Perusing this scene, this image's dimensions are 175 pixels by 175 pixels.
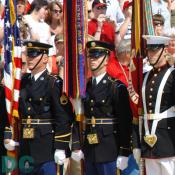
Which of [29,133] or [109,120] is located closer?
[109,120]

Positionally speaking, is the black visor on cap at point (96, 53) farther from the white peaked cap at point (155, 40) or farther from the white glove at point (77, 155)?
the white glove at point (77, 155)

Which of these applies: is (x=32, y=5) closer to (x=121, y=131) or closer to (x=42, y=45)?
(x=42, y=45)

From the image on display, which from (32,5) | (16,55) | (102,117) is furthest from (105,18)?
(102,117)

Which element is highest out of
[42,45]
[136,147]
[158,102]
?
[42,45]

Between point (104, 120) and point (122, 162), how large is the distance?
1.71 ft

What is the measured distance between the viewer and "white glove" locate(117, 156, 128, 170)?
6.72 meters

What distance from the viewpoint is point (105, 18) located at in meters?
9.93

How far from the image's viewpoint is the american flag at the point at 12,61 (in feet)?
24.3

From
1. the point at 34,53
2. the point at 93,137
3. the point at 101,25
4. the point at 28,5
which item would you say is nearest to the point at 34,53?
the point at 34,53

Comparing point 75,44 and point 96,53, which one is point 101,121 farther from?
point 75,44

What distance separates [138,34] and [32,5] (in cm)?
364

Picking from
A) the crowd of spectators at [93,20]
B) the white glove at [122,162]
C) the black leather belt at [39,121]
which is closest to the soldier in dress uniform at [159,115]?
the white glove at [122,162]

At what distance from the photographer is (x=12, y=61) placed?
25.1ft

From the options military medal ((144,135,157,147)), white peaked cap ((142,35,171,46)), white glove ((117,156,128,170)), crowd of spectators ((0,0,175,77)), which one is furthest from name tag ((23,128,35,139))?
crowd of spectators ((0,0,175,77))
